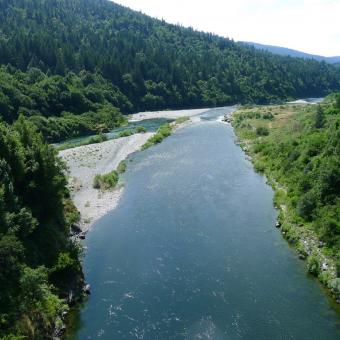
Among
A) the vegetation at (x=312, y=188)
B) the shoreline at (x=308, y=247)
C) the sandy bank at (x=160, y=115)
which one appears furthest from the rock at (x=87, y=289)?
the sandy bank at (x=160, y=115)

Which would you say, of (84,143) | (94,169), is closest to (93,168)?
(94,169)

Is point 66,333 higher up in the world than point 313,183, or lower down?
lower down

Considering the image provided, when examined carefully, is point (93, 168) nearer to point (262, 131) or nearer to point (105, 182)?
point (105, 182)

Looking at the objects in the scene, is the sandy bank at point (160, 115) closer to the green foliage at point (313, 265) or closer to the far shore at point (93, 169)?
the far shore at point (93, 169)

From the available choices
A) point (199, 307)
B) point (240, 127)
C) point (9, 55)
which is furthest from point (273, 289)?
point (9, 55)

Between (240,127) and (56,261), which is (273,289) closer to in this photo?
(56,261)

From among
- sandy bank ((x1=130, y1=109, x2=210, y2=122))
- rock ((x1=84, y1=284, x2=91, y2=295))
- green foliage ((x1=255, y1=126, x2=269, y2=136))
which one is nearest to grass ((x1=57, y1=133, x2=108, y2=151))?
green foliage ((x1=255, y1=126, x2=269, y2=136))
